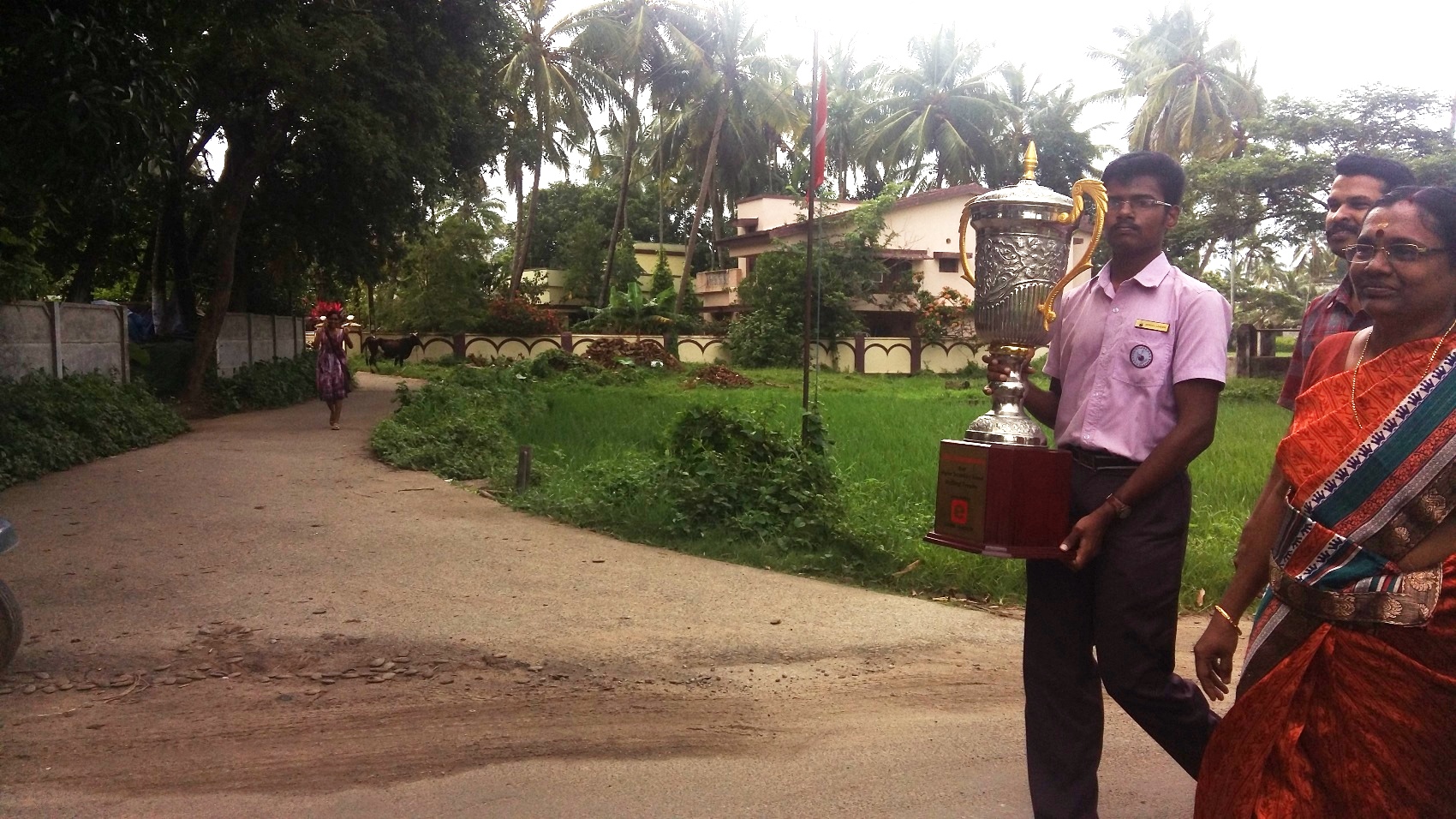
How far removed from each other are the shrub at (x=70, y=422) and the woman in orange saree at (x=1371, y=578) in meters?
9.79

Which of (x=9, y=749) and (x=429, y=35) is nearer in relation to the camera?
(x=9, y=749)

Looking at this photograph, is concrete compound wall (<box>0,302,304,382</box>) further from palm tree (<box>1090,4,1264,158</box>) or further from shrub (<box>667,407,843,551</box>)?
palm tree (<box>1090,4,1264,158</box>)

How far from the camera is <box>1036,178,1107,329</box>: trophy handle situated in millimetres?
2928

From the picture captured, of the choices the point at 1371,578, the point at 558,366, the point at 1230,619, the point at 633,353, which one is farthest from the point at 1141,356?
the point at 633,353

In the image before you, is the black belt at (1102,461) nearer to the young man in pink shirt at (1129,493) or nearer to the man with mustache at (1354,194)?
the young man in pink shirt at (1129,493)

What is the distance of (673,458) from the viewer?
28.5 feet

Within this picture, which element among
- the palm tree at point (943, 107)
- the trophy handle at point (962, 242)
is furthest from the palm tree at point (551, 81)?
the trophy handle at point (962, 242)

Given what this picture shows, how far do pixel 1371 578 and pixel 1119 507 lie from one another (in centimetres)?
70

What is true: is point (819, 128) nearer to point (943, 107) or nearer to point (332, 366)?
point (332, 366)

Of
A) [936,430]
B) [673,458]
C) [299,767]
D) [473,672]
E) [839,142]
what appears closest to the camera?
[299,767]

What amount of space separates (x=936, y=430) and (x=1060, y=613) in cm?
1205

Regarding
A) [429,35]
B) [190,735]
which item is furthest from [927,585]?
[429,35]

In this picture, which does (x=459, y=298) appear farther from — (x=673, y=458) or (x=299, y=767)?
(x=299, y=767)

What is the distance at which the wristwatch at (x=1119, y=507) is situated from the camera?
9.22 ft
